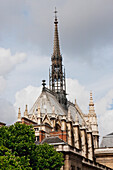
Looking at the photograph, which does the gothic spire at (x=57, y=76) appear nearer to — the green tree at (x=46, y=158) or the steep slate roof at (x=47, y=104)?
the steep slate roof at (x=47, y=104)

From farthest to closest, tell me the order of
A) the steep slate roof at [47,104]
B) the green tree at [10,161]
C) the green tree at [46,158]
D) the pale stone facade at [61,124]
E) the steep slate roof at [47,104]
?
the steep slate roof at [47,104]
the steep slate roof at [47,104]
the pale stone facade at [61,124]
the green tree at [46,158]
the green tree at [10,161]

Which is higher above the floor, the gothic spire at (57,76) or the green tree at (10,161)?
the gothic spire at (57,76)

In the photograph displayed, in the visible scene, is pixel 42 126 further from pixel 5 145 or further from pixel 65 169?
pixel 5 145

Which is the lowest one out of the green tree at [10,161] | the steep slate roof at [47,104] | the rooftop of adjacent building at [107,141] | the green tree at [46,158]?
the green tree at [10,161]

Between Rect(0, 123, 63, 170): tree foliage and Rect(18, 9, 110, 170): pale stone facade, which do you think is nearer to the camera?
Rect(0, 123, 63, 170): tree foliage

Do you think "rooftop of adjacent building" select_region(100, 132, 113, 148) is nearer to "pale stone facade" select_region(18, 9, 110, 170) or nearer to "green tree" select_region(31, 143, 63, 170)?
"pale stone facade" select_region(18, 9, 110, 170)

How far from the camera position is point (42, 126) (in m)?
73.1

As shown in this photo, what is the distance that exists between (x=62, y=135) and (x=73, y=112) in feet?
105

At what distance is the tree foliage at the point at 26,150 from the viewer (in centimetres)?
4141

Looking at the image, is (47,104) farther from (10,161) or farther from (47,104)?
(10,161)

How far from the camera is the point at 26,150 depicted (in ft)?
144

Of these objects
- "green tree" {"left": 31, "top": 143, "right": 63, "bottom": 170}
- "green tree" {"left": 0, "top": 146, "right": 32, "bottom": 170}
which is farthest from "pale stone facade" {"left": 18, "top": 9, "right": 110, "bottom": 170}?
"green tree" {"left": 0, "top": 146, "right": 32, "bottom": 170}

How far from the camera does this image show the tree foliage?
136 ft

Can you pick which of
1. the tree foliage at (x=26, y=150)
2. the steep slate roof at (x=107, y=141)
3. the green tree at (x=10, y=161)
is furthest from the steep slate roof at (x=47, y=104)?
the green tree at (x=10, y=161)
